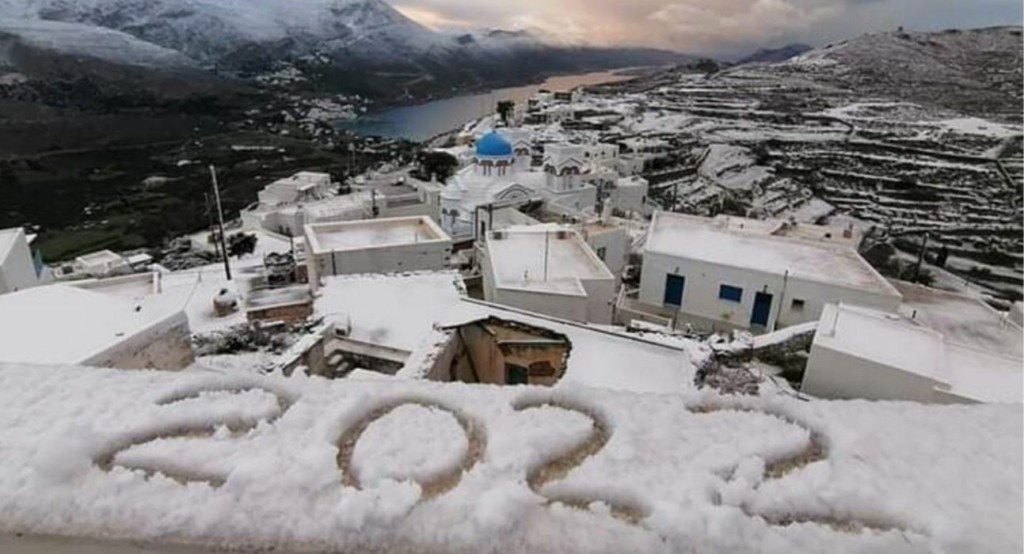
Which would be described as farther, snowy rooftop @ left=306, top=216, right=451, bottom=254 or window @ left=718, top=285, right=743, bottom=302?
A: snowy rooftop @ left=306, top=216, right=451, bottom=254

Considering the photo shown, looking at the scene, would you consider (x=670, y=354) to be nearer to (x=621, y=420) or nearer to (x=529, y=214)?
(x=621, y=420)

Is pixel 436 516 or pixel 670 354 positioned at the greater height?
pixel 436 516

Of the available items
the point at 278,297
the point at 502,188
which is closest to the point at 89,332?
the point at 278,297

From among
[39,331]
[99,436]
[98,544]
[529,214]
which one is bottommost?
[529,214]

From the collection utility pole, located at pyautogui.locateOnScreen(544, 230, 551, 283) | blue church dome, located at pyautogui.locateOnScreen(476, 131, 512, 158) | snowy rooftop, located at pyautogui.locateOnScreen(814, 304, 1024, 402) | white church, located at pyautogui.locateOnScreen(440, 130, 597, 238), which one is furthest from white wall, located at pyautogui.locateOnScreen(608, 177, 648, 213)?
snowy rooftop, located at pyautogui.locateOnScreen(814, 304, 1024, 402)

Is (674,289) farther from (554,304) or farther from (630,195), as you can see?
(630,195)

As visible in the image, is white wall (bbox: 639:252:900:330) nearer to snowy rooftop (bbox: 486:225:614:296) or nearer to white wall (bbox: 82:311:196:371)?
snowy rooftop (bbox: 486:225:614:296)

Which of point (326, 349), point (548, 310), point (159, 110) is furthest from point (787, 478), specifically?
point (159, 110)
